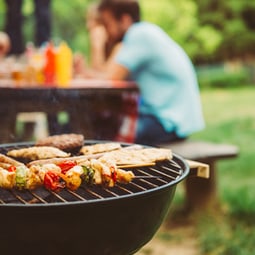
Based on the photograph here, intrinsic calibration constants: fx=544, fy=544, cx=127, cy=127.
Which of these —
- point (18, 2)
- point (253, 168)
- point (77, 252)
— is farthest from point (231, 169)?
point (77, 252)

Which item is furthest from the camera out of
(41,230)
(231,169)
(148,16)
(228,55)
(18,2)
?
(228,55)

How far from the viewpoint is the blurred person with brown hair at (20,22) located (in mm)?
7762

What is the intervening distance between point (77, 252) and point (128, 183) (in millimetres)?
380

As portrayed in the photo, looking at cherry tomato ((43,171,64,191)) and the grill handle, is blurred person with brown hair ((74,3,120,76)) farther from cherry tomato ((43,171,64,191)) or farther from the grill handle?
cherry tomato ((43,171,64,191))

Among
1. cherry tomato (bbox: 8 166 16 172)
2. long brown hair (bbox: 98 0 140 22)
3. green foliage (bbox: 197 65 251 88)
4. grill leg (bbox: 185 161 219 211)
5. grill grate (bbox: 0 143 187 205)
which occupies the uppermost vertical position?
long brown hair (bbox: 98 0 140 22)

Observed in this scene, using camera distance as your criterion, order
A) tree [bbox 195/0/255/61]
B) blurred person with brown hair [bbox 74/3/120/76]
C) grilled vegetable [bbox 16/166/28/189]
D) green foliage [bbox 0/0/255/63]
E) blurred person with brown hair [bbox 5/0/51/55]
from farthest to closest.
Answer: tree [bbox 195/0/255/61] < green foliage [bbox 0/0/255/63] < blurred person with brown hair [bbox 5/0/51/55] < blurred person with brown hair [bbox 74/3/120/76] < grilled vegetable [bbox 16/166/28/189]

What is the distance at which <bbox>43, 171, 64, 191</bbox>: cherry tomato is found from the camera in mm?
1875

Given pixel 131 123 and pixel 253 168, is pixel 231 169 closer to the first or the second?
pixel 253 168

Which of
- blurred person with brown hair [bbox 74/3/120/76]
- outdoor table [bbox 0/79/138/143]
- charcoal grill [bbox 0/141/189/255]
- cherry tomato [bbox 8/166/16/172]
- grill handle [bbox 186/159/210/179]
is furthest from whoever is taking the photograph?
blurred person with brown hair [bbox 74/3/120/76]

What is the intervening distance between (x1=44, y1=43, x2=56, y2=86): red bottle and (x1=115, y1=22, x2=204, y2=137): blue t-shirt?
53 centimetres

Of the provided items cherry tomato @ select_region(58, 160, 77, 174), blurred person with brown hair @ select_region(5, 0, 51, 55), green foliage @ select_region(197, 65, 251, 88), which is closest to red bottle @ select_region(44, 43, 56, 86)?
cherry tomato @ select_region(58, 160, 77, 174)

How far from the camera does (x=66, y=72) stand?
450cm

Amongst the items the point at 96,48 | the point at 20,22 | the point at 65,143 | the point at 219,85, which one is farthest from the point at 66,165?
the point at 219,85

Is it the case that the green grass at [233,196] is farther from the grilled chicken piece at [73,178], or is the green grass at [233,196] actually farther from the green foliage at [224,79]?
the green foliage at [224,79]
